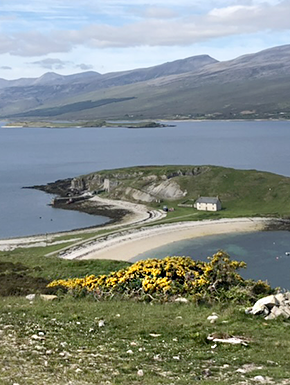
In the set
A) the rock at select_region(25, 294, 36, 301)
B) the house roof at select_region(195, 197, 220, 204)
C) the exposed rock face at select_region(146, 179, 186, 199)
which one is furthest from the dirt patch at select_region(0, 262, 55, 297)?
the exposed rock face at select_region(146, 179, 186, 199)

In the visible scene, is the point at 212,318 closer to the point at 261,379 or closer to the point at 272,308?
the point at 272,308

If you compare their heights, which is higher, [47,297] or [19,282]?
[47,297]

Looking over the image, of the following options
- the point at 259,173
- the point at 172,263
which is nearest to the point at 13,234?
the point at 259,173

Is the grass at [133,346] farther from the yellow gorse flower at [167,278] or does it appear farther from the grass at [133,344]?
the yellow gorse flower at [167,278]

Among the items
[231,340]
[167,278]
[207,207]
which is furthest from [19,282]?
[207,207]

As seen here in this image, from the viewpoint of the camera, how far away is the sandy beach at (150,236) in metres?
74.4

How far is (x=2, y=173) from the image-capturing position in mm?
193000

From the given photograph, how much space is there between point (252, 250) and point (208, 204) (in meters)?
28.9

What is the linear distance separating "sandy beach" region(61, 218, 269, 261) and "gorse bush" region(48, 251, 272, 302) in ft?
141

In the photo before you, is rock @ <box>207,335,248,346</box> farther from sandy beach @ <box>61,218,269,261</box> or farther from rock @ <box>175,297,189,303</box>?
sandy beach @ <box>61,218,269,261</box>

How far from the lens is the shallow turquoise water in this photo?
6550 cm

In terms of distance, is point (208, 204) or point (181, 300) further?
point (208, 204)

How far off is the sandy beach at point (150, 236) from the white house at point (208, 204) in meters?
9.34

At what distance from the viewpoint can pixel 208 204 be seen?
10569cm
